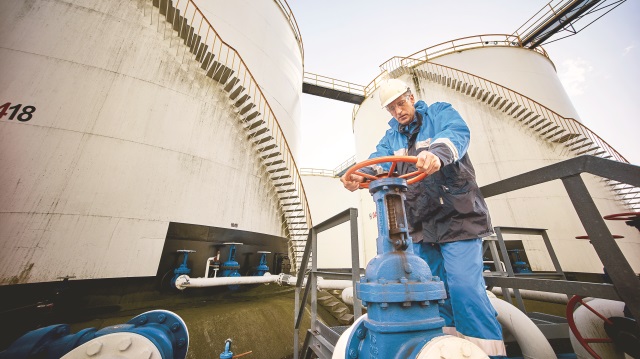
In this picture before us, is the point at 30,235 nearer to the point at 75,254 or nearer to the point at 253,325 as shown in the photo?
the point at 75,254

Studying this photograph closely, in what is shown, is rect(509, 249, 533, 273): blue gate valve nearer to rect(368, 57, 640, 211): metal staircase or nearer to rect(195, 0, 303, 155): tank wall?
rect(368, 57, 640, 211): metal staircase

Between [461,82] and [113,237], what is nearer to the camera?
[113,237]

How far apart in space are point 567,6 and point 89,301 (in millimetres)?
16219

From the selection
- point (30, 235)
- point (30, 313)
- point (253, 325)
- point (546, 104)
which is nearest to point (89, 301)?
→ point (30, 313)

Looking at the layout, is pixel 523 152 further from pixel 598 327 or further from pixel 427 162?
pixel 427 162

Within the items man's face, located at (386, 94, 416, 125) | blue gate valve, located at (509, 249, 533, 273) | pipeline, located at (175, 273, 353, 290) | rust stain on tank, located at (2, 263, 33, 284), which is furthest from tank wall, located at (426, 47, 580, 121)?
rust stain on tank, located at (2, 263, 33, 284)

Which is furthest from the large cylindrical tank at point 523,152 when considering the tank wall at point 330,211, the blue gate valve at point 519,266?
the tank wall at point 330,211

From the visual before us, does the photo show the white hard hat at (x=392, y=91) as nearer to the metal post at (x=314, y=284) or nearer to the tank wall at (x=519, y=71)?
the metal post at (x=314, y=284)

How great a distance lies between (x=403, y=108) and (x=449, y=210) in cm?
83

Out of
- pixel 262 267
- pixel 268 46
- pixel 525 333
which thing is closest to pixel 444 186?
pixel 525 333

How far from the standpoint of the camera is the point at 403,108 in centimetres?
177

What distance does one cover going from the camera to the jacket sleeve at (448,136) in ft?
3.98

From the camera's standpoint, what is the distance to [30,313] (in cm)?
271

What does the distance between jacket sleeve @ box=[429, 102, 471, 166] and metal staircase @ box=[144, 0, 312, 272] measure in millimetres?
3918
